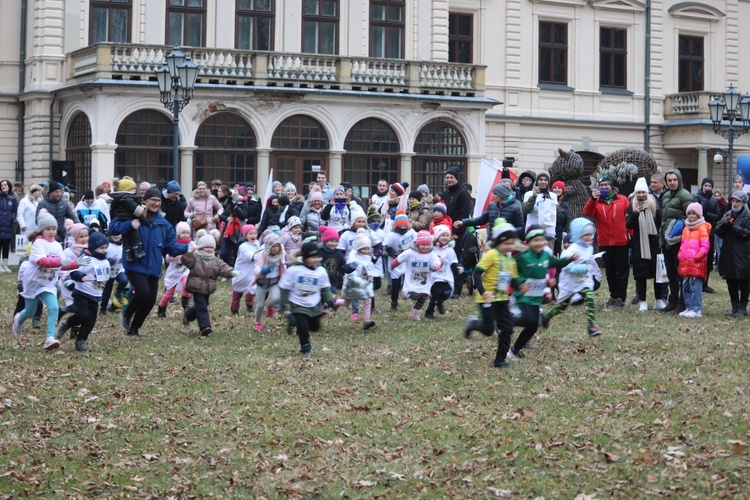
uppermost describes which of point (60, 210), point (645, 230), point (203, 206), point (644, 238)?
point (203, 206)

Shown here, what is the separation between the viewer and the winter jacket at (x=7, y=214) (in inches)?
944

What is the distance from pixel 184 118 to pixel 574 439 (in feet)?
78.3

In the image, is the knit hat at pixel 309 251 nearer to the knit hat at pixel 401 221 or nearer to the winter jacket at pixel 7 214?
the knit hat at pixel 401 221

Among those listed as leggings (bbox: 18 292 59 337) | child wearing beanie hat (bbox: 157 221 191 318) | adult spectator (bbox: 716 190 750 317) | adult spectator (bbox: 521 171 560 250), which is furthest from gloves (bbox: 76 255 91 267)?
adult spectator (bbox: 716 190 750 317)

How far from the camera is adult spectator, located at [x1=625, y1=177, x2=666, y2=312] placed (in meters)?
17.9

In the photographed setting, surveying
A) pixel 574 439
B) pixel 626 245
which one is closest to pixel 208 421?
pixel 574 439

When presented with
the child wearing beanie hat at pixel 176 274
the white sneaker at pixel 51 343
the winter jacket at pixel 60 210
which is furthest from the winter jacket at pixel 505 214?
the winter jacket at pixel 60 210

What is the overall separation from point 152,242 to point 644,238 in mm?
7541

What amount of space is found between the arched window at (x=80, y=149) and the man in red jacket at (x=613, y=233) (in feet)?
57.1

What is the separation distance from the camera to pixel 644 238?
17.9m

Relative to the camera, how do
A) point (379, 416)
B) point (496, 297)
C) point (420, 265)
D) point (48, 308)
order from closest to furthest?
point (379, 416) → point (496, 297) → point (48, 308) → point (420, 265)

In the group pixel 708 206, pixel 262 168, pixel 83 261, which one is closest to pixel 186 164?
pixel 262 168

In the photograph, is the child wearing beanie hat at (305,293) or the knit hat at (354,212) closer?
the child wearing beanie hat at (305,293)

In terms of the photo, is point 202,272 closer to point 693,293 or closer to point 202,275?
point 202,275
